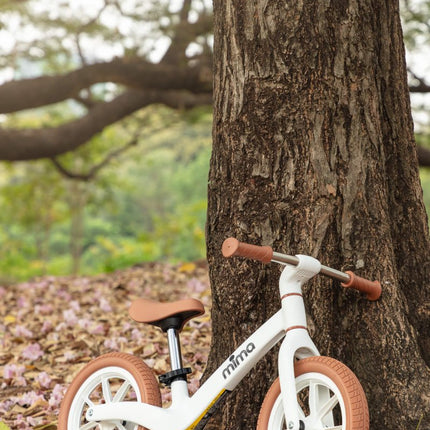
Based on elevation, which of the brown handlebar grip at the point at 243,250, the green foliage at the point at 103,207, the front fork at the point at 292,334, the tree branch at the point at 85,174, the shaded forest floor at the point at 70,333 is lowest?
the green foliage at the point at 103,207

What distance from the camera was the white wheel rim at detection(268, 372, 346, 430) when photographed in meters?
2.05

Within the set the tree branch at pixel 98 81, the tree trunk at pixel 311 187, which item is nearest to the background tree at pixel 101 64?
the tree branch at pixel 98 81

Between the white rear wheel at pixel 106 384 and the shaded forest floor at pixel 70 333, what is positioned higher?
the white rear wheel at pixel 106 384

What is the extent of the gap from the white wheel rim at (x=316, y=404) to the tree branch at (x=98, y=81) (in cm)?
561

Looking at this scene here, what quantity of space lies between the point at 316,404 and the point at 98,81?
5864 mm

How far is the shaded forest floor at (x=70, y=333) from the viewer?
3.47 meters

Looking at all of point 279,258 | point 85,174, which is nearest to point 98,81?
point 85,174

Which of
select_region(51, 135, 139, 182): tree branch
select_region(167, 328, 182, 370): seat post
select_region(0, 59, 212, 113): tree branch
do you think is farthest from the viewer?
select_region(51, 135, 139, 182): tree branch

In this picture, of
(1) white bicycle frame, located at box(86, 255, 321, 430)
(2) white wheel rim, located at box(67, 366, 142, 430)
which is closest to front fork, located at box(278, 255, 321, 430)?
(1) white bicycle frame, located at box(86, 255, 321, 430)

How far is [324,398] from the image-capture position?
2.15m

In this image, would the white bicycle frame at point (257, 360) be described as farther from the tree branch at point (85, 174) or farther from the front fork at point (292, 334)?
the tree branch at point (85, 174)

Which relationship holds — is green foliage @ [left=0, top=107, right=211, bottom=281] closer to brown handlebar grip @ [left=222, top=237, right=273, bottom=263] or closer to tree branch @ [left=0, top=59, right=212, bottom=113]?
tree branch @ [left=0, top=59, right=212, bottom=113]

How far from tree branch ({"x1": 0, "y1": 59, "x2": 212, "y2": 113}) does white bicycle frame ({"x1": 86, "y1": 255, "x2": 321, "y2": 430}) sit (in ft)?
16.9

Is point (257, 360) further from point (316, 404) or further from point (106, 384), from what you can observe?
point (106, 384)
